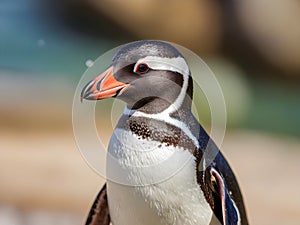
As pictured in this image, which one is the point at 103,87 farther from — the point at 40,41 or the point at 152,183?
the point at 40,41

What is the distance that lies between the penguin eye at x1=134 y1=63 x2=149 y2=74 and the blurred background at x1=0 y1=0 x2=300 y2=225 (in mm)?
1324

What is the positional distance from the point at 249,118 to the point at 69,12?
5.13 feet

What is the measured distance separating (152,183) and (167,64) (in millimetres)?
169

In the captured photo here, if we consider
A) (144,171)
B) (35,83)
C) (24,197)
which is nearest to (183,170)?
(144,171)

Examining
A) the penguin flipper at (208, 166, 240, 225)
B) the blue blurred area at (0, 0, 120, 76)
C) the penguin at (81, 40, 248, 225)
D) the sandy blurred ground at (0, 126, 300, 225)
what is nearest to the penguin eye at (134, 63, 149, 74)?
the penguin at (81, 40, 248, 225)

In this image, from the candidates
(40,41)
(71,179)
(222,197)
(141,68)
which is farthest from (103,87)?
(40,41)

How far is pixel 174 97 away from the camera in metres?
1.03

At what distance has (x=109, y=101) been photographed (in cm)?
282

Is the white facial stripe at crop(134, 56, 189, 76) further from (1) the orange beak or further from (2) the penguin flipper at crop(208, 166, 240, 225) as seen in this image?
(2) the penguin flipper at crop(208, 166, 240, 225)

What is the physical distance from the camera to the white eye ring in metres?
0.99

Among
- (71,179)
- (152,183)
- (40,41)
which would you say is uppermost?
(152,183)

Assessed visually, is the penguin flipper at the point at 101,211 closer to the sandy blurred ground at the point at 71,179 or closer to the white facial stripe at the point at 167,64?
the white facial stripe at the point at 167,64

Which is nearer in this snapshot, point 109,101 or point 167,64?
point 167,64

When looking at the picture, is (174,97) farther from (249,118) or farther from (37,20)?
(37,20)
